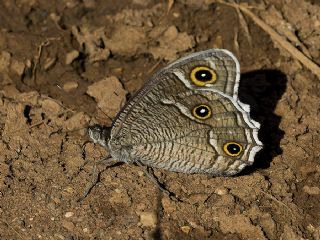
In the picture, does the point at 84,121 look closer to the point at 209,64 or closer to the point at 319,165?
the point at 209,64

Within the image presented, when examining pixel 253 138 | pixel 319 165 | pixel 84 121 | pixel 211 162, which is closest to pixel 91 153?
pixel 84 121

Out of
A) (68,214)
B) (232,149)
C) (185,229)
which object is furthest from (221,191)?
(68,214)

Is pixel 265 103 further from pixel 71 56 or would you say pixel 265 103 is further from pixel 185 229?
pixel 71 56

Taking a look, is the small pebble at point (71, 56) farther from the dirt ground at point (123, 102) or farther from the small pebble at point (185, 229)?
the small pebble at point (185, 229)

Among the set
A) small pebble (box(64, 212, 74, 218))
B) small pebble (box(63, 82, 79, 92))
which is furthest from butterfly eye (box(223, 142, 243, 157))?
small pebble (box(63, 82, 79, 92))

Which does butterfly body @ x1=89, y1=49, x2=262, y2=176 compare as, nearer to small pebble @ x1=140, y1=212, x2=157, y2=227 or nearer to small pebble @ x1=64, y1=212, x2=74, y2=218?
small pebble @ x1=140, y1=212, x2=157, y2=227

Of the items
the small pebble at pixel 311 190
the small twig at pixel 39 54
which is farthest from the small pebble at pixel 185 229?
the small twig at pixel 39 54
